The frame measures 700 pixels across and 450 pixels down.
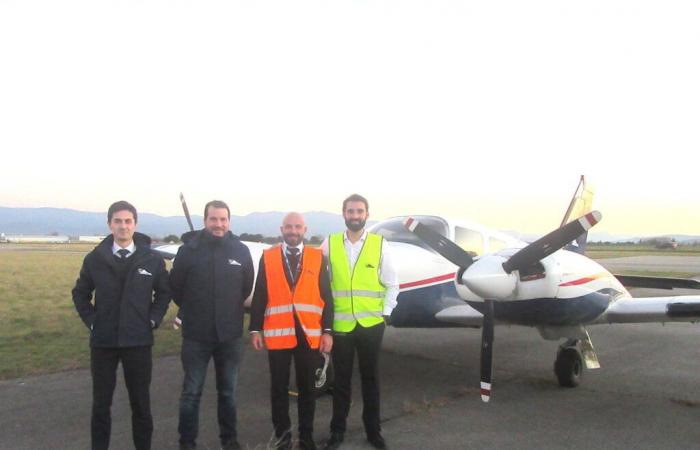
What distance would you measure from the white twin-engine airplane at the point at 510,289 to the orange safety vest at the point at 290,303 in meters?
2.31

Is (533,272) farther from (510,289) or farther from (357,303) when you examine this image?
(357,303)

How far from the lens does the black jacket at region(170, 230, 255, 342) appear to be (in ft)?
14.3

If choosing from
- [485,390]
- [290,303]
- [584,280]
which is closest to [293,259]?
[290,303]

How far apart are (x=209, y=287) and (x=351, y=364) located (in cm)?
131

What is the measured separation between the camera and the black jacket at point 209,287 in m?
4.36

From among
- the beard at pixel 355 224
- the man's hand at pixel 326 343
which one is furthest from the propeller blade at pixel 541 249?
the man's hand at pixel 326 343

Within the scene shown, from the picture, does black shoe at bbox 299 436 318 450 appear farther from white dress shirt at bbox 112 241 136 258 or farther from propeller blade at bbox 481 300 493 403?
propeller blade at bbox 481 300 493 403

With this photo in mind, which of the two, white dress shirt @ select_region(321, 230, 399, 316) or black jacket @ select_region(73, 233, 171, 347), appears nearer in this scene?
black jacket @ select_region(73, 233, 171, 347)

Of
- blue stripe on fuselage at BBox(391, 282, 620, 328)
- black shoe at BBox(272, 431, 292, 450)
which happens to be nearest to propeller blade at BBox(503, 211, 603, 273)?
blue stripe on fuselage at BBox(391, 282, 620, 328)

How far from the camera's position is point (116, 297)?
4.04m

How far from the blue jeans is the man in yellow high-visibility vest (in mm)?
820

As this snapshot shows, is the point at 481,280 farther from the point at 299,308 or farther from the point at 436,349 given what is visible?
the point at 436,349

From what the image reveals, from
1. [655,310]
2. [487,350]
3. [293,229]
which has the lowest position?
[487,350]

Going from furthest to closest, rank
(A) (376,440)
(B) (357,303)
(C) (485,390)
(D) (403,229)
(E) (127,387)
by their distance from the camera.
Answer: (D) (403,229) < (C) (485,390) < (A) (376,440) < (B) (357,303) < (E) (127,387)
